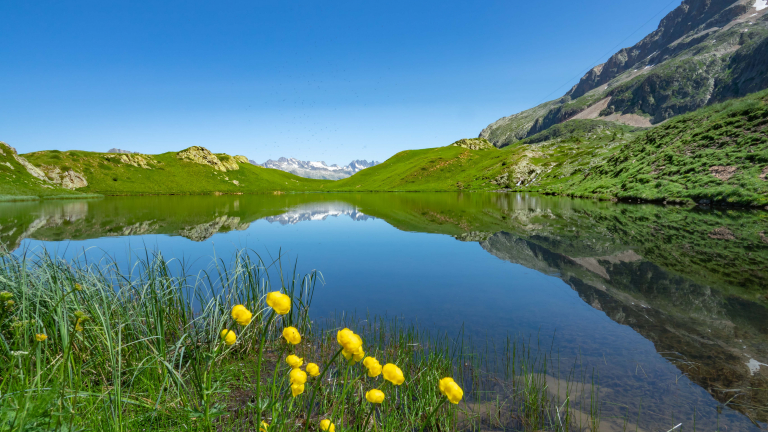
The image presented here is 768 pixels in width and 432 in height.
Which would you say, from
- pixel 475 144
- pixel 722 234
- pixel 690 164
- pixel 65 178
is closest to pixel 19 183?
pixel 65 178

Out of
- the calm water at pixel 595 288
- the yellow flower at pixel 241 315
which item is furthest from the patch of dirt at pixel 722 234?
the yellow flower at pixel 241 315

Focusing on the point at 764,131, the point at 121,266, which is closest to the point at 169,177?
the point at 121,266

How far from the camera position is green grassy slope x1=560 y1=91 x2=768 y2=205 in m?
31.4

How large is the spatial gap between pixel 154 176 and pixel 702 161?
13003 cm

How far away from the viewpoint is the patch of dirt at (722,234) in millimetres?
17541

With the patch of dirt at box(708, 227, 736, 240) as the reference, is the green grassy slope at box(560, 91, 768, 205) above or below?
above

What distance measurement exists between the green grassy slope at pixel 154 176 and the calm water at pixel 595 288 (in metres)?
86.2

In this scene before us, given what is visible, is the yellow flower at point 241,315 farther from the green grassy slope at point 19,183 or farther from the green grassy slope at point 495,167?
the green grassy slope at point 495,167

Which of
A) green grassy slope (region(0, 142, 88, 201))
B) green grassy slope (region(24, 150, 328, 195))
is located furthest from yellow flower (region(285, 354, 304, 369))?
green grassy slope (region(24, 150, 328, 195))

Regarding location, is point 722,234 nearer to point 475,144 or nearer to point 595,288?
point 595,288

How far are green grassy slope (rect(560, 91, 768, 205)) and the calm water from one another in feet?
37.4

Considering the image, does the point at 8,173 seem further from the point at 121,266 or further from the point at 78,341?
the point at 78,341

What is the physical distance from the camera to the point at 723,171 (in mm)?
33812

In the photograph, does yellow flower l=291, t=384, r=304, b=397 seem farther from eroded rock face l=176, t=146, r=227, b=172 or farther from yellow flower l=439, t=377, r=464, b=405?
eroded rock face l=176, t=146, r=227, b=172
